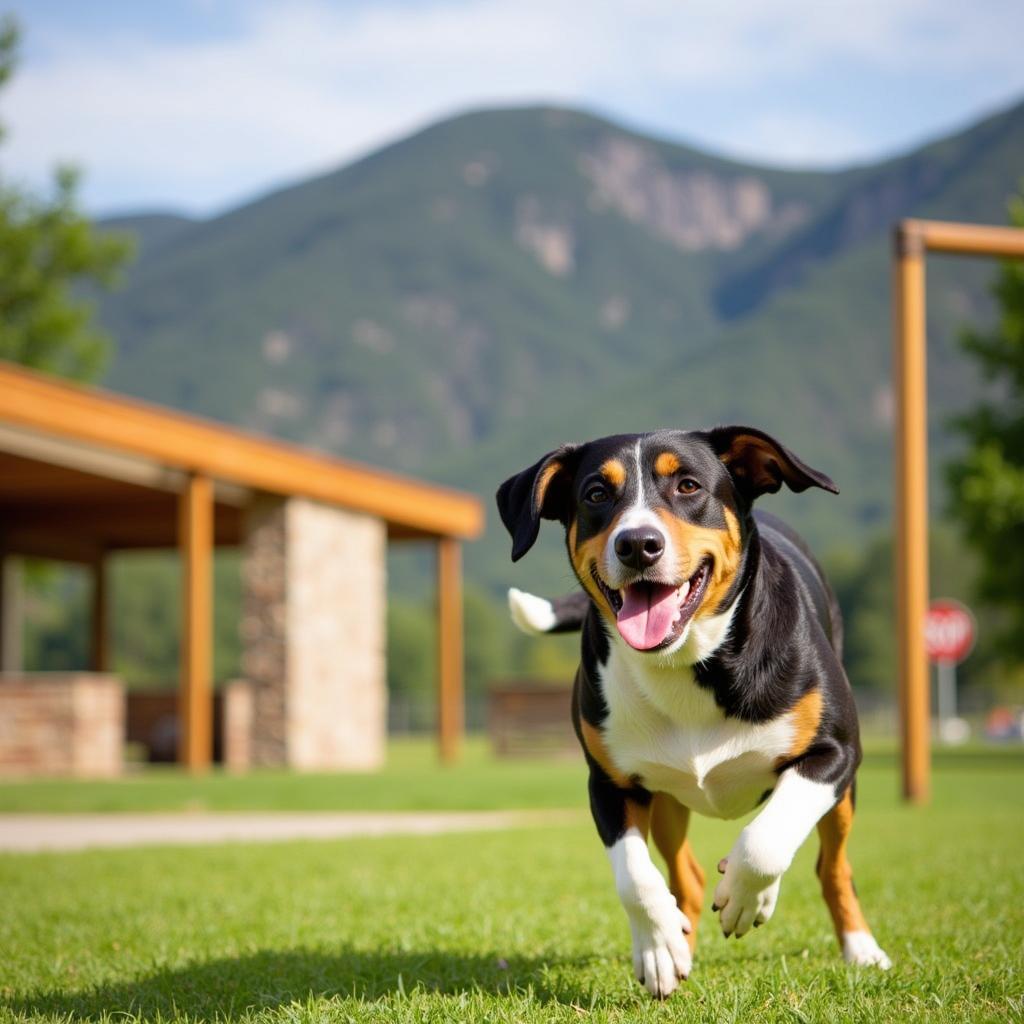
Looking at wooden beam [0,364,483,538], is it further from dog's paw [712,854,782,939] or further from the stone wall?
dog's paw [712,854,782,939]

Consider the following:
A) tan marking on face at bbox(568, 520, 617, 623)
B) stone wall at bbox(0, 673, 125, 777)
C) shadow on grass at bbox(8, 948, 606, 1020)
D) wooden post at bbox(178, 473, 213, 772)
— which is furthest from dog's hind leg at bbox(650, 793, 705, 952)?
stone wall at bbox(0, 673, 125, 777)

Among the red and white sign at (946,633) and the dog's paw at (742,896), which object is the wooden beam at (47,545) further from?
the red and white sign at (946,633)

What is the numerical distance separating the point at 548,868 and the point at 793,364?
6238 inches

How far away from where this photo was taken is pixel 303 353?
177500mm

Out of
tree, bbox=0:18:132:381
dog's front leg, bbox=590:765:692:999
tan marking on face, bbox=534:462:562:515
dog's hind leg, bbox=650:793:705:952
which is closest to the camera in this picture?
dog's front leg, bbox=590:765:692:999

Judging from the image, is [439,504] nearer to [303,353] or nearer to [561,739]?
[561,739]

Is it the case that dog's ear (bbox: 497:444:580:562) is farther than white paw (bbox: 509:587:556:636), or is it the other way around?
white paw (bbox: 509:587:556:636)

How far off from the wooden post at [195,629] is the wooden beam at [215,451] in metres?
0.44

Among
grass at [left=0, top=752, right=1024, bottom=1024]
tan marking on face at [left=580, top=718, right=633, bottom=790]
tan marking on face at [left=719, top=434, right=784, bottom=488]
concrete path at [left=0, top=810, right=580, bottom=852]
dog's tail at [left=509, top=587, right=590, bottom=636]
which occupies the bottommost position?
concrete path at [left=0, top=810, right=580, bottom=852]

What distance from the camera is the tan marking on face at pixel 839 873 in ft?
14.8

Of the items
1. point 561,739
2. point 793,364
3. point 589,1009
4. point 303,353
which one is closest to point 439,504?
point 561,739

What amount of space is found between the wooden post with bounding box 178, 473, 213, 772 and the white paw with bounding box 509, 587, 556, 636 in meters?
13.3

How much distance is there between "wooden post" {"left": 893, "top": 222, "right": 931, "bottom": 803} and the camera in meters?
12.9

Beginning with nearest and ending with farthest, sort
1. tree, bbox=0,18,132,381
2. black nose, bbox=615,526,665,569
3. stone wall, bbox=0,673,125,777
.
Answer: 1. black nose, bbox=615,526,665,569
2. stone wall, bbox=0,673,125,777
3. tree, bbox=0,18,132,381
